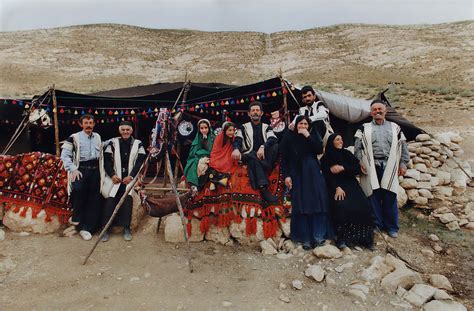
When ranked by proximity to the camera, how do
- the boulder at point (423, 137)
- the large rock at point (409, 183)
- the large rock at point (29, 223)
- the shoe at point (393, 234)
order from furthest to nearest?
the boulder at point (423, 137), the large rock at point (409, 183), the large rock at point (29, 223), the shoe at point (393, 234)

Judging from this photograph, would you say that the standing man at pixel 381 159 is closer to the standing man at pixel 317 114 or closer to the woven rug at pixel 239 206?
the standing man at pixel 317 114

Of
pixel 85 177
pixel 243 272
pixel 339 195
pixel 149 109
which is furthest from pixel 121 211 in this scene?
pixel 339 195

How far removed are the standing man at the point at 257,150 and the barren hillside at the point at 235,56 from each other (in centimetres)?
1305

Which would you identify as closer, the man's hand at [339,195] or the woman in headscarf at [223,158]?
the man's hand at [339,195]

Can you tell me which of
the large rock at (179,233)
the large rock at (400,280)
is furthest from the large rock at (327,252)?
the large rock at (179,233)

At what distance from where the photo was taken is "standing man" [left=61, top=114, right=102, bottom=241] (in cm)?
428

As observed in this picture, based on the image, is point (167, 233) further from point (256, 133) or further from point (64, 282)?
point (256, 133)

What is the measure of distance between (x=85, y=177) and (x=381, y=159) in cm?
359

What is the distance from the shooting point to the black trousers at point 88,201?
4297 mm

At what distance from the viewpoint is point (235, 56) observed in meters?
30.4

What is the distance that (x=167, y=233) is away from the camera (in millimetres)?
4191

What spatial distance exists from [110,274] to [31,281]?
728 mm

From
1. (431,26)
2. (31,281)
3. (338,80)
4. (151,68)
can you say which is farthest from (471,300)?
(431,26)

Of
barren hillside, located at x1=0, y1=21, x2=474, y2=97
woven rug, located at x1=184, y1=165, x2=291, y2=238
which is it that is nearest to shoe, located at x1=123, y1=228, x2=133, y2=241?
woven rug, located at x1=184, y1=165, x2=291, y2=238
